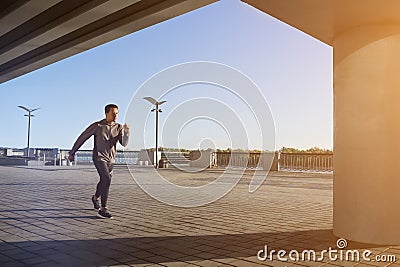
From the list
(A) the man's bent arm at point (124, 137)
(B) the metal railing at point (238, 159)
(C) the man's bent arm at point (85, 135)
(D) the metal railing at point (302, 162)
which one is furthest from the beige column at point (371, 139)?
(B) the metal railing at point (238, 159)

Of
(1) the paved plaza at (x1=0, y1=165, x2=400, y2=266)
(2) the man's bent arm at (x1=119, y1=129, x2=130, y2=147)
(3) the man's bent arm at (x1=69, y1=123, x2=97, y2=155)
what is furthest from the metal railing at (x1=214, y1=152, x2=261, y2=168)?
(3) the man's bent arm at (x1=69, y1=123, x2=97, y2=155)

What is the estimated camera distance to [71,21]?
7398 millimetres

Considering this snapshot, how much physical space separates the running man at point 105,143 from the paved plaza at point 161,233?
0.46m

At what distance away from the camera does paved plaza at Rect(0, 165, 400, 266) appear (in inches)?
172

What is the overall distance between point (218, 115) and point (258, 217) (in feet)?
27.2

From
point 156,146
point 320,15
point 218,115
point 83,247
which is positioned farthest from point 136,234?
point 156,146

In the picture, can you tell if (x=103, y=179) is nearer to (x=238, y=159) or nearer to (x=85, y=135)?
(x=85, y=135)

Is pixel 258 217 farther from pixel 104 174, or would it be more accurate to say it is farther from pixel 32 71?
pixel 32 71

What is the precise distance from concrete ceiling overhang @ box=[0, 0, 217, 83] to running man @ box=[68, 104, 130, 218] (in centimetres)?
168

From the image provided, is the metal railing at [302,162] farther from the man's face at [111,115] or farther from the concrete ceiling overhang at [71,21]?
the man's face at [111,115]

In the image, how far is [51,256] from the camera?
4414 millimetres

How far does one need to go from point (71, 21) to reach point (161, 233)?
4.32 m

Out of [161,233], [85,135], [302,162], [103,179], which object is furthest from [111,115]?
[302,162]

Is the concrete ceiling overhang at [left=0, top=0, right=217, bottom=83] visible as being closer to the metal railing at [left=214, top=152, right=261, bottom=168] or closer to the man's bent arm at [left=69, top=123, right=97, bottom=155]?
the man's bent arm at [left=69, top=123, right=97, bottom=155]
